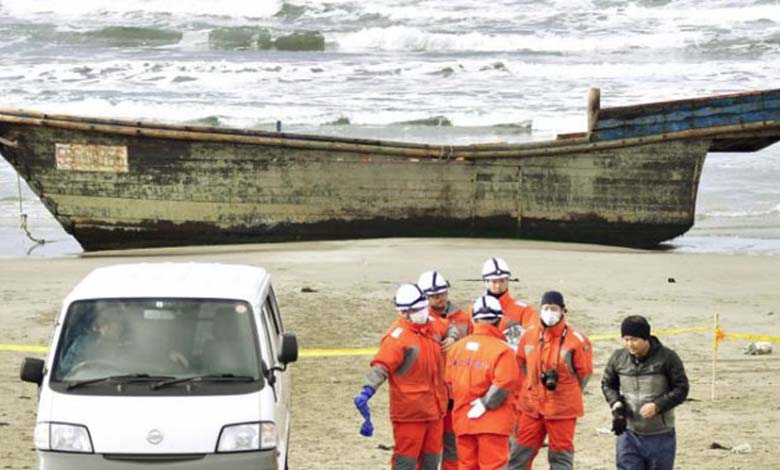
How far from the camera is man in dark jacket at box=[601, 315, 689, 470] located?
930 centimetres

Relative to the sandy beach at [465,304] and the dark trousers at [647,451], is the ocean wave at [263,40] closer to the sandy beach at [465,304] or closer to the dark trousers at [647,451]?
the sandy beach at [465,304]

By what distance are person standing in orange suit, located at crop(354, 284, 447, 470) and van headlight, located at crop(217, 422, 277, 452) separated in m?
0.97

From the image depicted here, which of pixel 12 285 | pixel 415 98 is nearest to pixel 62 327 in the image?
pixel 12 285

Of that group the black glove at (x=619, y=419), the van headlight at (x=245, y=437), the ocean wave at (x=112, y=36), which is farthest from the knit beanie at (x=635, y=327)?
the ocean wave at (x=112, y=36)

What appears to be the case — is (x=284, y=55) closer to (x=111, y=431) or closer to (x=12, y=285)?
(x=12, y=285)

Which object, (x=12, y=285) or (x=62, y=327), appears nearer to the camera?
(x=62, y=327)

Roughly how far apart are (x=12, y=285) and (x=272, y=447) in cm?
1038

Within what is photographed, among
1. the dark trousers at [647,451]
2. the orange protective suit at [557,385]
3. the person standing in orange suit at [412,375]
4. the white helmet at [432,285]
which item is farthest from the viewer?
the white helmet at [432,285]

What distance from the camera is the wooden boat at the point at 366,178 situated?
2212 centimetres

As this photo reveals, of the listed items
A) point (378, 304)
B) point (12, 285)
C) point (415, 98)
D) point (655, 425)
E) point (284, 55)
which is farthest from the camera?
point (284, 55)

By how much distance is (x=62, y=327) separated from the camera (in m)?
9.44

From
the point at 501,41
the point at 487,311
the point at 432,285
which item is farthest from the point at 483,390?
the point at 501,41

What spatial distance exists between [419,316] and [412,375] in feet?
1.23

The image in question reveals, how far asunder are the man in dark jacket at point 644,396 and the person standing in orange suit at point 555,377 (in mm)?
464
